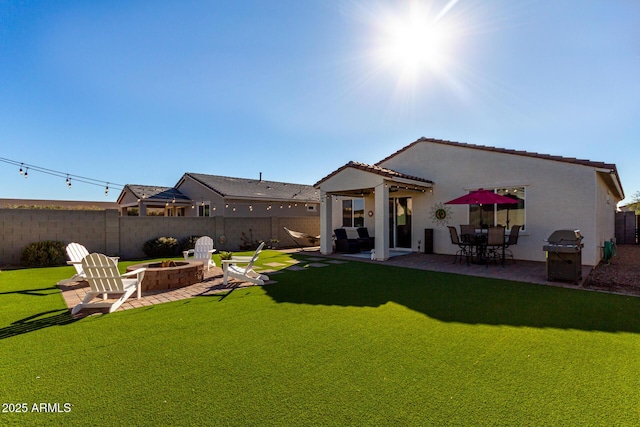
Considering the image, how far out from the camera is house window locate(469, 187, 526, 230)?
10.9 m

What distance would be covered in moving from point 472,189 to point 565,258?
5.04 m

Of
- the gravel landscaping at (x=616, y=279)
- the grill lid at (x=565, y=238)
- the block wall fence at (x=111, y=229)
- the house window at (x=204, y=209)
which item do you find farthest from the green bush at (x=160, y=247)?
the gravel landscaping at (x=616, y=279)

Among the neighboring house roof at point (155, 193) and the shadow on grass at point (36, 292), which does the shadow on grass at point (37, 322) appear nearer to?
the shadow on grass at point (36, 292)

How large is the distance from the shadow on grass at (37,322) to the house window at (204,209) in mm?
15814

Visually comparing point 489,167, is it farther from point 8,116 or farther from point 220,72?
point 8,116

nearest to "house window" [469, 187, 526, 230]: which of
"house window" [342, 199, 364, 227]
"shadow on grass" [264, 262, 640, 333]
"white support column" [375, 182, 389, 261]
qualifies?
"white support column" [375, 182, 389, 261]

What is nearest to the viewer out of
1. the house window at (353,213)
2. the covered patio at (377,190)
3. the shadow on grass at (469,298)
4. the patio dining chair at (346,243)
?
the shadow on grass at (469,298)

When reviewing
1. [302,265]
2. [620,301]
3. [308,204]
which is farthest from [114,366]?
[308,204]

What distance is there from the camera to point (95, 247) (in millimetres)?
11844

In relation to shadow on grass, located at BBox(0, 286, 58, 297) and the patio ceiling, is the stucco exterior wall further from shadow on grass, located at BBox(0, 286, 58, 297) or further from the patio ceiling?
shadow on grass, located at BBox(0, 286, 58, 297)

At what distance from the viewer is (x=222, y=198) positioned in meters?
19.2

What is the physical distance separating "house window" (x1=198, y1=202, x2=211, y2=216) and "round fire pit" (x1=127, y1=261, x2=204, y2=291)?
13.6 m

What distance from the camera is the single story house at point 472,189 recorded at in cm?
Answer: 983

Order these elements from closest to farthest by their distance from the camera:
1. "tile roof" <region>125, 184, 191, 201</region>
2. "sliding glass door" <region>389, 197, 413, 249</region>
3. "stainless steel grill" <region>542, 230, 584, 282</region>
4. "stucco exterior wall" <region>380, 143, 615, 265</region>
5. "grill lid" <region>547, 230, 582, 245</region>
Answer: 1. "stainless steel grill" <region>542, 230, 584, 282</region>
2. "grill lid" <region>547, 230, 582, 245</region>
3. "stucco exterior wall" <region>380, 143, 615, 265</region>
4. "sliding glass door" <region>389, 197, 413, 249</region>
5. "tile roof" <region>125, 184, 191, 201</region>
